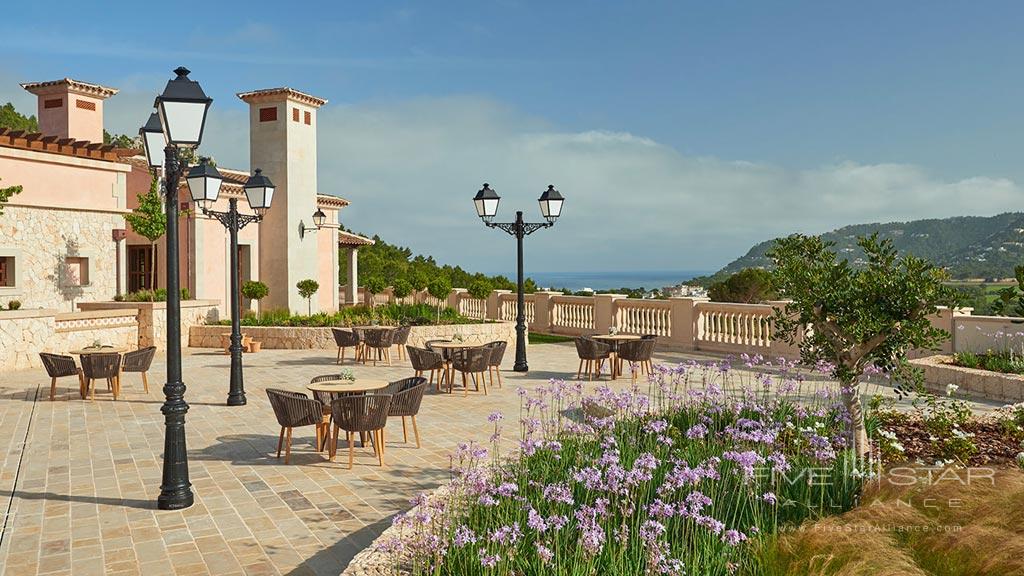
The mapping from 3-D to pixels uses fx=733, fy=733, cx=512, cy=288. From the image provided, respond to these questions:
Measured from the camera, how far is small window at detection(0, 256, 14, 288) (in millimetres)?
19906

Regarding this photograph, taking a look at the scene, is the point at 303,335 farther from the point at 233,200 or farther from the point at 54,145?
the point at 54,145

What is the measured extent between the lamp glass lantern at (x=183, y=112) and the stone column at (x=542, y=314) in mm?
18101

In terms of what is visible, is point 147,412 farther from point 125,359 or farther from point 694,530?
point 694,530

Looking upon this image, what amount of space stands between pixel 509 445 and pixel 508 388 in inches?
176

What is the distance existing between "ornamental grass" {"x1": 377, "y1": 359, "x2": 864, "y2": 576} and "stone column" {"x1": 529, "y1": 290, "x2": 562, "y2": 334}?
17034 mm

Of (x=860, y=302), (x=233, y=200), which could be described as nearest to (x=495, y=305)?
(x=233, y=200)

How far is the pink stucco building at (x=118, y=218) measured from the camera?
20.4 meters

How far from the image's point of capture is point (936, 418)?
740 centimetres

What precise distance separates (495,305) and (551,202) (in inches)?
492

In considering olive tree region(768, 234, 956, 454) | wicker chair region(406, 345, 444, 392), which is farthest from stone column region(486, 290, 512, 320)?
olive tree region(768, 234, 956, 454)

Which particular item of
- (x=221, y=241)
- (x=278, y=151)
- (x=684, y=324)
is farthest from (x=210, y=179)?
(x=278, y=151)

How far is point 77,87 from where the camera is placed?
25.4 m

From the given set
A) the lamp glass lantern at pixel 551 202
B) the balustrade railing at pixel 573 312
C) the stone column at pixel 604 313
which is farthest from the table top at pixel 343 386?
the balustrade railing at pixel 573 312

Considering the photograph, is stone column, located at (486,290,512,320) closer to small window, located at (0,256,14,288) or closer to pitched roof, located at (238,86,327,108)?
pitched roof, located at (238,86,327,108)
